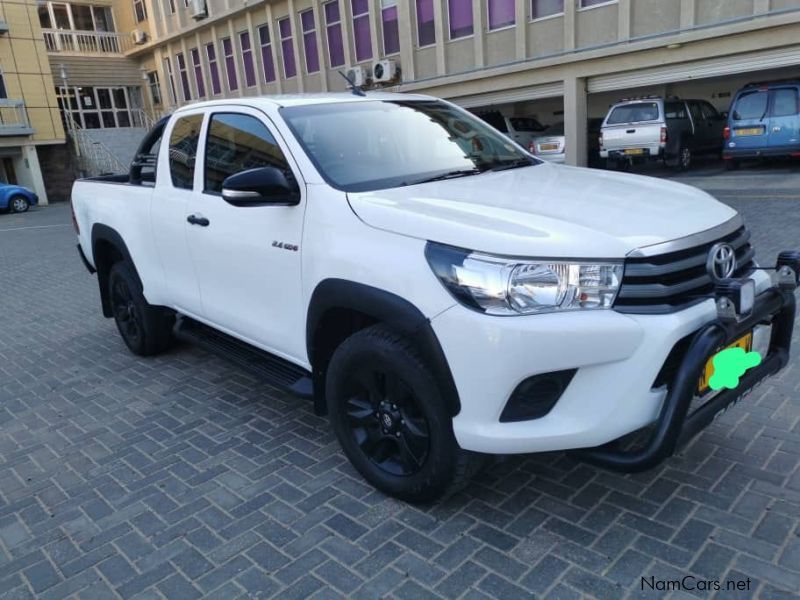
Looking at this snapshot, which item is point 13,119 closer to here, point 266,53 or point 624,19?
point 266,53

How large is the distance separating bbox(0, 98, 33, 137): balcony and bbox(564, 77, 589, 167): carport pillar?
841 inches

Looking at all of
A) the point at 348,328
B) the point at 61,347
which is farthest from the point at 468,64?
the point at 348,328

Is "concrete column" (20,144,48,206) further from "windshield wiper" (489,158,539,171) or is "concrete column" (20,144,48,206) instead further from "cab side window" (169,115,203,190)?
"windshield wiper" (489,158,539,171)

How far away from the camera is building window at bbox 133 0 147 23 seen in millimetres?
31656

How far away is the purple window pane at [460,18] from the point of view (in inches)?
730

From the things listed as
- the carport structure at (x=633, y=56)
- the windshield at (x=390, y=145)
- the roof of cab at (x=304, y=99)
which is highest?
the carport structure at (x=633, y=56)

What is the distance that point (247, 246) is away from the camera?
349cm

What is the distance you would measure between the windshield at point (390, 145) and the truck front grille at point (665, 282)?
1272 mm

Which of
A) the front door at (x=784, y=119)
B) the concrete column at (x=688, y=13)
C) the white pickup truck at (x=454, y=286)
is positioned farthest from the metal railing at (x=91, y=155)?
the white pickup truck at (x=454, y=286)

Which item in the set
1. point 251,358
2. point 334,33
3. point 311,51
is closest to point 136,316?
point 251,358

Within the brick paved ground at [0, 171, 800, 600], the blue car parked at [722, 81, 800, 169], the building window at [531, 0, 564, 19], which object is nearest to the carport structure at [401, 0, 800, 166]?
the building window at [531, 0, 564, 19]

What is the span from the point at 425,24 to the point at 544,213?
62.7ft

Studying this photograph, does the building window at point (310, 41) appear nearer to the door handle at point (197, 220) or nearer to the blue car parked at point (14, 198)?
the blue car parked at point (14, 198)

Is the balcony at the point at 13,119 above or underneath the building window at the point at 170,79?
underneath
